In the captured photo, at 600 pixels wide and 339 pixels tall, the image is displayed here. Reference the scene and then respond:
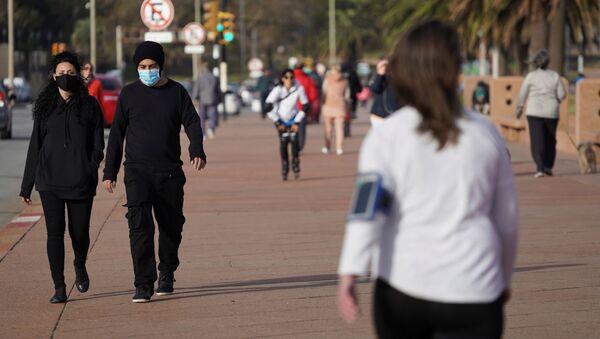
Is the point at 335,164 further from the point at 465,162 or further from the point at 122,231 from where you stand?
the point at 465,162

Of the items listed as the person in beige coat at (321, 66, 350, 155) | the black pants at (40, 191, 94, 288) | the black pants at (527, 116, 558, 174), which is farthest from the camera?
the person in beige coat at (321, 66, 350, 155)

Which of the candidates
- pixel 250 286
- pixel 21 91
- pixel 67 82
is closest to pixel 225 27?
pixel 21 91

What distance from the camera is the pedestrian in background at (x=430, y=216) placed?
14.0ft

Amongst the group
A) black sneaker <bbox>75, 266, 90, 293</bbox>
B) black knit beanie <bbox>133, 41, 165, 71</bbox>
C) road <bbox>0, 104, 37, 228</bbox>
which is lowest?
road <bbox>0, 104, 37, 228</bbox>

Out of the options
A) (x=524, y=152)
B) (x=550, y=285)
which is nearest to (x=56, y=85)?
(x=550, y=285)

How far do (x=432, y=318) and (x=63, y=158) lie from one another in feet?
16.4

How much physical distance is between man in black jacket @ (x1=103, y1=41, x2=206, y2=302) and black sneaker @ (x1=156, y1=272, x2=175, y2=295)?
10.7 inches

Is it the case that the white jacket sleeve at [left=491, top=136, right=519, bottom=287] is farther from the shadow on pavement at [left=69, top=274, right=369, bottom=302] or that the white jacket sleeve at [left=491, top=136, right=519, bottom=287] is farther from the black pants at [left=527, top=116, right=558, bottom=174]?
the black pants at [left=527, top=116, right=558, bottom=174]

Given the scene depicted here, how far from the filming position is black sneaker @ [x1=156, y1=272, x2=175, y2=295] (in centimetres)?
927

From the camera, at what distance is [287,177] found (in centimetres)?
1970

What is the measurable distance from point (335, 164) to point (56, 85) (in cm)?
1385

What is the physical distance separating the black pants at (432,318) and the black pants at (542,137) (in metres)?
14.7

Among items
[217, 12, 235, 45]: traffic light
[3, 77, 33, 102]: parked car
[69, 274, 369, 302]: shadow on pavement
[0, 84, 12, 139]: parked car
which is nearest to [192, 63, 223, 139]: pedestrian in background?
[0, 84, 12, 139]: parked car

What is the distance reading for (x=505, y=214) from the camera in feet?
14.7
